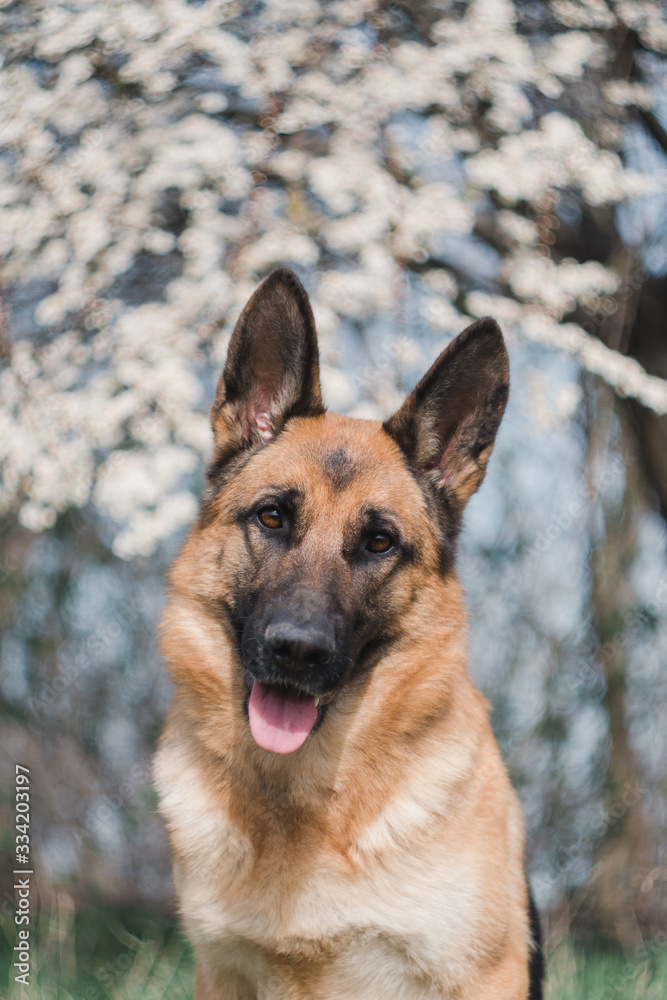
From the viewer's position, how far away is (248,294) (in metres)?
5.11

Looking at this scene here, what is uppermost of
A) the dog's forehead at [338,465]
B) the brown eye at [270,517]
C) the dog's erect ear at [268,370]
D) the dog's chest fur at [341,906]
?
the dog's erect ear at [268,370]

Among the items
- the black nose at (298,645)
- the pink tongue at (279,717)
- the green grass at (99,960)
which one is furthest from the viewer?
the green grass at (99,960)

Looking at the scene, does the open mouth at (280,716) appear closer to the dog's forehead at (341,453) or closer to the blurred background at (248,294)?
the dog's forehead at (341,453)

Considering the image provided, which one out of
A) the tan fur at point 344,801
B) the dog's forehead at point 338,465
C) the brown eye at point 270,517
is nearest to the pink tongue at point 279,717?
the tan fur at point 344,801

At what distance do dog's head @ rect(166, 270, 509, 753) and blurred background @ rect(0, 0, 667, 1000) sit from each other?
178 centimetres

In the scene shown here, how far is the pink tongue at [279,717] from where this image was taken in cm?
258

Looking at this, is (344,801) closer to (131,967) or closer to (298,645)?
(298,645)

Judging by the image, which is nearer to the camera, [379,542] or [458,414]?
[379,542]

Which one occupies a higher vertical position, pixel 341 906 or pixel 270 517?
pixel 270 517

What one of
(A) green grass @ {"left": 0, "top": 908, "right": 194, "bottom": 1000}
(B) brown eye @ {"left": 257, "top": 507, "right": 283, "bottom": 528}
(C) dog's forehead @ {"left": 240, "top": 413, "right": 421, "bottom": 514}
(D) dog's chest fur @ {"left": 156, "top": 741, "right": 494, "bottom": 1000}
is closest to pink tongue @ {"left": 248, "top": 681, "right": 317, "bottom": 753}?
(D) dog's chest fur @ {"left": 156, "top": 741, "right": 494, "bottom": 1000}

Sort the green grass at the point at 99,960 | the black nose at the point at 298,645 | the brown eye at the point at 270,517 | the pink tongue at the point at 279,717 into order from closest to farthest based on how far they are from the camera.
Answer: the black nose at the point at 298,645 → the pink tongue at the point at 279,717 → the brown eye at the point at 270,517 → the green grass at the point at 99,960

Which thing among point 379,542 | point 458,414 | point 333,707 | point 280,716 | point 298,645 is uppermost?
point 458,414

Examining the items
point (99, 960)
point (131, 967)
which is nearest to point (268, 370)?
point (131, 967)

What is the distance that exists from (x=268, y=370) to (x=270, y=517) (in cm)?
64
